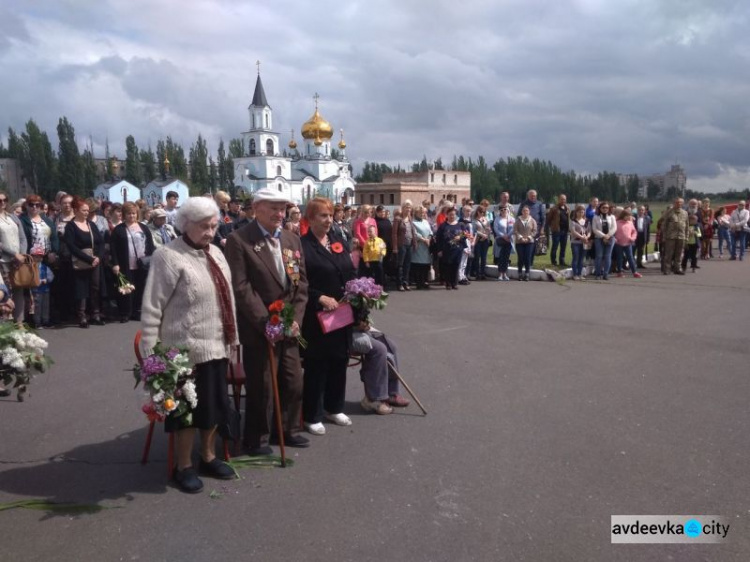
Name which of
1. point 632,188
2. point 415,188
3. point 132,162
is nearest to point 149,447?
point 415,188

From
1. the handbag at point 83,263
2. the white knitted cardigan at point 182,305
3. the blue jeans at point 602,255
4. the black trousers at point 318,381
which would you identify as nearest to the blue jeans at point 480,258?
the blue jeans at point 602,255

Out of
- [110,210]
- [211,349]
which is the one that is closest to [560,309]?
[211,349]

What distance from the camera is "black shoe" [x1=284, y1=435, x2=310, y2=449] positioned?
4867 mm

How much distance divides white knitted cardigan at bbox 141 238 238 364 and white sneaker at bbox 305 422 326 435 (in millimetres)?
1388

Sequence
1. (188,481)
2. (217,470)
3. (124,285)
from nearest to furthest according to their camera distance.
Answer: (188,481), (217,470), (124,285)

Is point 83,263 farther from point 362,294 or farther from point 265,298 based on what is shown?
point 362,294

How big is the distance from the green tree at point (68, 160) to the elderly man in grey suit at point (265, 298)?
9234cm

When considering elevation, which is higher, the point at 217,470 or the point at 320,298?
the point at 320,298

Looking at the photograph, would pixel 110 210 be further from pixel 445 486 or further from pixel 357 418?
pixel 445 486

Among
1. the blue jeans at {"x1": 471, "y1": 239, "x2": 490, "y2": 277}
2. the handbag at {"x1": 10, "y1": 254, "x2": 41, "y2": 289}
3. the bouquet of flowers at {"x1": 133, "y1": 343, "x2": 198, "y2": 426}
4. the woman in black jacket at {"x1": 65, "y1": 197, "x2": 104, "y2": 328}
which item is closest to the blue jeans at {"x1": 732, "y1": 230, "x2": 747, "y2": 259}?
the blue jeans at {"x1": 471, "y1": 239, "x2": 490, "y2": 277}

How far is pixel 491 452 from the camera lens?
15.4ft

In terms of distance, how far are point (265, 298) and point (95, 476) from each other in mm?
1842

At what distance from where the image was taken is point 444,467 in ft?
14.6

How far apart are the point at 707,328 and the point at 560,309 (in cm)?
243
